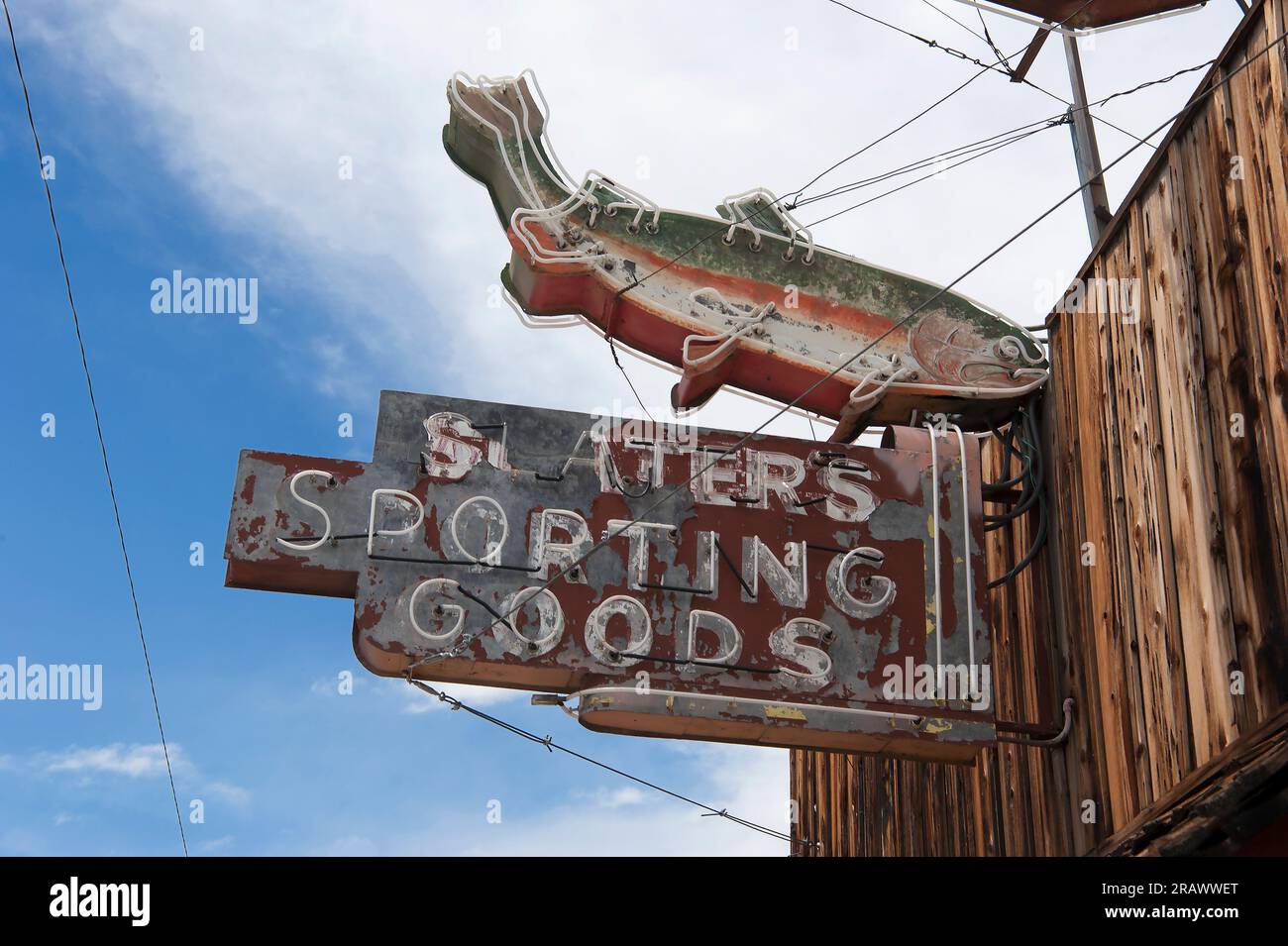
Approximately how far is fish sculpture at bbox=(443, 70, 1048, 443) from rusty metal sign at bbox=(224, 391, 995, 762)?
571 millimetres

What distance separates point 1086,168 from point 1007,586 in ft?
8.09

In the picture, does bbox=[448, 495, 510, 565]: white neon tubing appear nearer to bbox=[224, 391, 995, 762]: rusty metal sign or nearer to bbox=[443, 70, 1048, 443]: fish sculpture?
bbox=[224, 391, 995, 762]: rusty metal sign

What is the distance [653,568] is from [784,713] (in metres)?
0.96

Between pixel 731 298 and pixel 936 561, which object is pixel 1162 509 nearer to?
pixel 936 561

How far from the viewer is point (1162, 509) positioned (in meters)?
6.92

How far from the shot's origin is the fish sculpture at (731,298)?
27.9ft

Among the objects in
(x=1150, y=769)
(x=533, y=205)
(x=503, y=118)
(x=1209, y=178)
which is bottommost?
(x=1150, y=769)

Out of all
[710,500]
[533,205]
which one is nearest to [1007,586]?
[710,500]

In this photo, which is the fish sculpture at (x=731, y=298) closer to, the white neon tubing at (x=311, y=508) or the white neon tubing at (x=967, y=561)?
the white neon tubing at (x=967, y=561)

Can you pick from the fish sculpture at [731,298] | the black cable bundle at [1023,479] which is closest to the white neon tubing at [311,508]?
the fish sculpture at [731,298]

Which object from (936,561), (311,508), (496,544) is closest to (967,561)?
(936,561)
